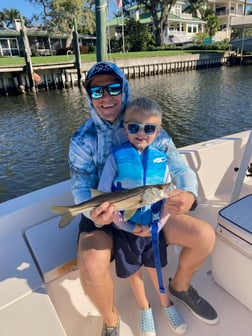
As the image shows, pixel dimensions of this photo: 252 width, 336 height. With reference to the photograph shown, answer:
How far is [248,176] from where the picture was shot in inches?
131

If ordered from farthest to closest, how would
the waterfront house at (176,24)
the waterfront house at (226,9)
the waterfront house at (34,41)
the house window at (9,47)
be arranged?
the waterfront house at (226,9) < the waterfront house at (176,24) < the waterfront house at (34,41) < the house window at (9,47)

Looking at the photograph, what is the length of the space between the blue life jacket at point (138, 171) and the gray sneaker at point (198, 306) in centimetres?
65

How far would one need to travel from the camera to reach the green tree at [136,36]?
3791 centimetres

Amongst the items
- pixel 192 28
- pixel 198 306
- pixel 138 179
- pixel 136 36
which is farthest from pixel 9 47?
pixel 198 306

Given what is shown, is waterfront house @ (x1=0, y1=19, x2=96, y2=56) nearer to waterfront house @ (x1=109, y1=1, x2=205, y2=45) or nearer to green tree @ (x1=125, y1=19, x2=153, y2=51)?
green tree @ (x1=125, y1=19, x2=153, y2=51)

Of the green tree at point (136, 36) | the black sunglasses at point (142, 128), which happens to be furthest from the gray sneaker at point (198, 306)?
the green tree at point (136, 36)

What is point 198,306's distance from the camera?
193cm

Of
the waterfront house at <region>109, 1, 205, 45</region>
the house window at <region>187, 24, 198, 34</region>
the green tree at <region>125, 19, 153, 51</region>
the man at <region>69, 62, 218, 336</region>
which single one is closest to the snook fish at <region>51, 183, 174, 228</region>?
the man at <region>69, 62, 218, 336</region>

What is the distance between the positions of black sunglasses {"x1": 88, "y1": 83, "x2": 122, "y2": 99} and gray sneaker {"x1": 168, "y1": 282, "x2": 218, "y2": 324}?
4.80 feet

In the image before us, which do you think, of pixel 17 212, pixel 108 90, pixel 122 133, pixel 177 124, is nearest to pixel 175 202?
pixel 122 133

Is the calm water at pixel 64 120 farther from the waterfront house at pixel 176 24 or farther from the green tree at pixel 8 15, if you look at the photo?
the green tree at pixel 8 15

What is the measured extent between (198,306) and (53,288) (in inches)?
39.3

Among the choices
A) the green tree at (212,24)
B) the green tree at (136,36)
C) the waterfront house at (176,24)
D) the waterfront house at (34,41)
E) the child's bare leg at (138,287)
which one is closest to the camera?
the child's bare leg at (138,287)

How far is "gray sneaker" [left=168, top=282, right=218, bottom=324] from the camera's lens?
1.91 metres
